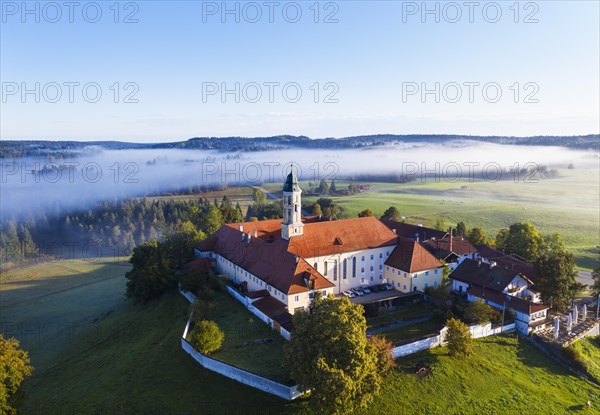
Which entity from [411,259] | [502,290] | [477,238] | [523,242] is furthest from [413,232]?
[502,290]

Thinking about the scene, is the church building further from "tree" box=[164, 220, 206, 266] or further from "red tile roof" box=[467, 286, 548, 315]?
"tree" box=[164, 220, 206, 266]

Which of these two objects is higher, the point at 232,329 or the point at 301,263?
the point at 301,263

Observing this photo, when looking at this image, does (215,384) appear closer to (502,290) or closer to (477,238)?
(502,290)

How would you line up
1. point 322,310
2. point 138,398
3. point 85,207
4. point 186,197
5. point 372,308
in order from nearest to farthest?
point 322,310 → point 138,398 → point 372,308 → point 85,207 → point 186,197

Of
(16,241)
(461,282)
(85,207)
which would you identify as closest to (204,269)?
(461,282)

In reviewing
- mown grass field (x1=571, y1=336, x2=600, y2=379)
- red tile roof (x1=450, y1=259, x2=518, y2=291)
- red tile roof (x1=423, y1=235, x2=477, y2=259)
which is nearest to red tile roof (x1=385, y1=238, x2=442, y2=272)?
red tile roof (x1=450, y1=259, x2=518, y2=291)

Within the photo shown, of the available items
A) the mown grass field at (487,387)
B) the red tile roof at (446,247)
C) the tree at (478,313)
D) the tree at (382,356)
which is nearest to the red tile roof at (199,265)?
the tree at (382,356)

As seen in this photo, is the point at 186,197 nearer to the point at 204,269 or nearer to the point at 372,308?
the point at 204,269
